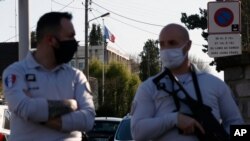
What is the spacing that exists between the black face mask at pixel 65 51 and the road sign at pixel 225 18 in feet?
16.9

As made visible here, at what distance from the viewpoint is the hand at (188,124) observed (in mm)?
4938

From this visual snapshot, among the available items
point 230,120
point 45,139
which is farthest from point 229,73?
point 45,139

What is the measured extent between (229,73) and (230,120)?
15.0ft

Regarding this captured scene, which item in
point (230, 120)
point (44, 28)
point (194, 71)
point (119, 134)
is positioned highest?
point (44, 28)

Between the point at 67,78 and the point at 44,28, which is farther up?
the point at 44,28

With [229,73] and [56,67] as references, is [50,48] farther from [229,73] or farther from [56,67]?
[229,73]

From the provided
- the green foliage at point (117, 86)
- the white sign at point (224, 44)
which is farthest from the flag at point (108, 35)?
the white sign at point (224, 44)

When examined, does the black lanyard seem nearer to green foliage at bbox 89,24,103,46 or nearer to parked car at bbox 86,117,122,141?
parked car at bbox 86,117,122,141

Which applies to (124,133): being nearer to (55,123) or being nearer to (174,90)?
(174,90)

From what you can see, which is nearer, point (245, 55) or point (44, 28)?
point (44, 28)

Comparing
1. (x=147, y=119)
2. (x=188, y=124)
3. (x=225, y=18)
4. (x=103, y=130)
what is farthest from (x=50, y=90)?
(x=103, y=130)

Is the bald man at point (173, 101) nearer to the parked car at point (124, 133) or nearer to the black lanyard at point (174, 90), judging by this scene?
the black lanyard at point (174, 90)

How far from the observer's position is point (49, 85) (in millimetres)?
5113

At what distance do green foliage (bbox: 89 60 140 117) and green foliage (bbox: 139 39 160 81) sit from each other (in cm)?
2356
